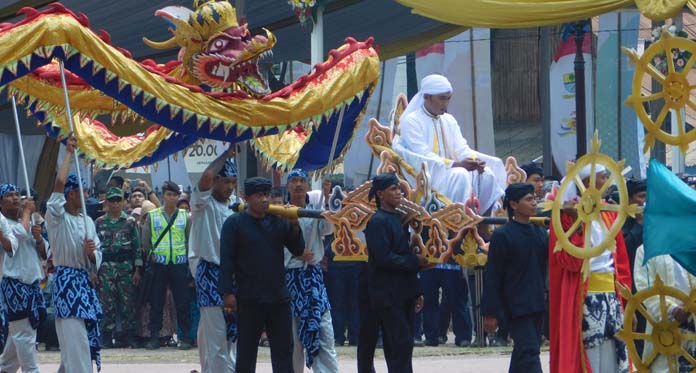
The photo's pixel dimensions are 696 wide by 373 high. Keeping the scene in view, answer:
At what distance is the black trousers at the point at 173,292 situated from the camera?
56.5 ft

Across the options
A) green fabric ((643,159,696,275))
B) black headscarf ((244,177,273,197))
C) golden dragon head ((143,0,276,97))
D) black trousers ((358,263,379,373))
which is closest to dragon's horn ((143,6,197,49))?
golden dragon head ((143,0,276,97))

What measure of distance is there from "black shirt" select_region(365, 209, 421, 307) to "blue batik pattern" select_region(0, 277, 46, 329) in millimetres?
3487

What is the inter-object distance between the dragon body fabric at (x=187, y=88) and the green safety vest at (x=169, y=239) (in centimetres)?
333

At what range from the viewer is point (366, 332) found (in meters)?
11.9

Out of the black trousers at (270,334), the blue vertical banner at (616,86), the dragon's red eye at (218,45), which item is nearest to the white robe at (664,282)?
the black trousers at (270,334)

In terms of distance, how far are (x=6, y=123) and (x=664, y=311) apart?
34.7 ft

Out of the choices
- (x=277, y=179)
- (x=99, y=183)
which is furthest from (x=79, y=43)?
(x=99, y=183)

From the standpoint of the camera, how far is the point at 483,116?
19625 millimetres

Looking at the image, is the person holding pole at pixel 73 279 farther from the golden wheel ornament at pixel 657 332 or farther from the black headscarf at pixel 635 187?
the golden wheel ornament at pixel 657 332

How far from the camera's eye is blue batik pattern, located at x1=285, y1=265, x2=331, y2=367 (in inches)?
491

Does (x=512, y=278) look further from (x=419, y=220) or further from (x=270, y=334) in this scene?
(x=270, y=334)

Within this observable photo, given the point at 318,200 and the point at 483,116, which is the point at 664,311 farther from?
the point at 483,116

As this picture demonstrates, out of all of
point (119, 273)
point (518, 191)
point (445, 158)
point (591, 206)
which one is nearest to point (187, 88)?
point (445, 158)

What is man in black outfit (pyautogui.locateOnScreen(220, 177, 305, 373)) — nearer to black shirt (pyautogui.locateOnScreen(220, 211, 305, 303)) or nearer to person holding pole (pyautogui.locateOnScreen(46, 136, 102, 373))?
black shirt (pyautogui.locateOnScreen(220, 211, 305, 303))
